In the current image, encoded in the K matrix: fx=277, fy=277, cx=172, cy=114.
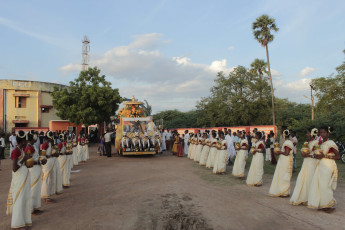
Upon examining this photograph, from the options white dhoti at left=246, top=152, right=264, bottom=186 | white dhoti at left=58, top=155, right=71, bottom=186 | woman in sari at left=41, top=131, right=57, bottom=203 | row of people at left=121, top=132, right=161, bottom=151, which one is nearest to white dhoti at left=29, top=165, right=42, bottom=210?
woman in sari at left=41, top=131, right=57, bottom=203

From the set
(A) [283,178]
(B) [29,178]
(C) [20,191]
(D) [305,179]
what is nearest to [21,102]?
(B) [29,178]

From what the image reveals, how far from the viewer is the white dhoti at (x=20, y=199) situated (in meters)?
4.72

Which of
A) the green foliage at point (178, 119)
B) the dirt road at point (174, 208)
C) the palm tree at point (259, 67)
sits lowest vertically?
the dirt road at point (174, 208)

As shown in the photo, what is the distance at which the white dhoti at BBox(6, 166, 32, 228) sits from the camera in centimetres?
472

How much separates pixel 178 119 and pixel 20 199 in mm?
47489

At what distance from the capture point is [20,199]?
189 inches

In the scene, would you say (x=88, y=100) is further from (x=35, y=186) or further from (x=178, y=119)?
(x=178, y=119)

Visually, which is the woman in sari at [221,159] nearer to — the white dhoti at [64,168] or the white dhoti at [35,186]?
the white dhoti at [64,168]

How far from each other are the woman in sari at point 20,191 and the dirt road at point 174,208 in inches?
12.1

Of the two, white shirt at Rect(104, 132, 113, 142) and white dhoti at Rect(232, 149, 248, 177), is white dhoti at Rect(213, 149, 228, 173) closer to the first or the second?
white dhoti at Rect(232, 149, 248, 177)

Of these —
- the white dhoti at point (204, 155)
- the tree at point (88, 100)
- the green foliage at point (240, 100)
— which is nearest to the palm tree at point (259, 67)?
the green foliage at point (240, 100)

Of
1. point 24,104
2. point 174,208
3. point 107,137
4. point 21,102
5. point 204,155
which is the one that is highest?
point 21,102

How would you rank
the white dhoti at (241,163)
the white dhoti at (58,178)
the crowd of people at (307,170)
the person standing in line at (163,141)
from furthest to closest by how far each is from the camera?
the person standing in line at (163,141)
the white dhoti at (241,163)
the white dhoti at (58,178)
the crowd of people at (307,170)

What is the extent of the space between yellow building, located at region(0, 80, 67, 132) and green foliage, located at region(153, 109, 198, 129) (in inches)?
829
